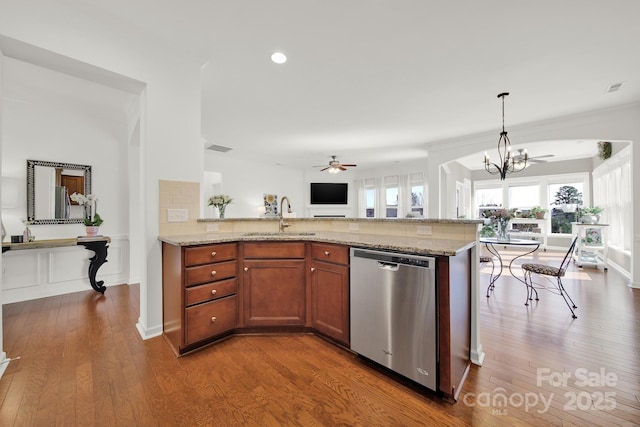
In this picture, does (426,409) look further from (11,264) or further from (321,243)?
(11,264)

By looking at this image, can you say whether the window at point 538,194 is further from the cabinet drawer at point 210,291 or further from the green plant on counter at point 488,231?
the cabinet drawer at point 210,291

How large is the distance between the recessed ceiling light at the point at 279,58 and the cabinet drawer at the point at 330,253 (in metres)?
1.97

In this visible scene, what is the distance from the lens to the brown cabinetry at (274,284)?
7.60 feet

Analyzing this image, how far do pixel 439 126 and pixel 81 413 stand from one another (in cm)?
560

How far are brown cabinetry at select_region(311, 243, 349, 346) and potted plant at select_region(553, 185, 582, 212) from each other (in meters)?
8.72

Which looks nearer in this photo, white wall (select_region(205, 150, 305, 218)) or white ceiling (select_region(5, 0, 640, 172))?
white ceiling (select_region(5, 0, 640, 172))

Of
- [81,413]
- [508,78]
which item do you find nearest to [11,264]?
[81,413]

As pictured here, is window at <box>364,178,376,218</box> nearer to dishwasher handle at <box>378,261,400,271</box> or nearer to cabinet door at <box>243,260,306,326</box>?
cabinet door at <box>243,260,306,326</box>

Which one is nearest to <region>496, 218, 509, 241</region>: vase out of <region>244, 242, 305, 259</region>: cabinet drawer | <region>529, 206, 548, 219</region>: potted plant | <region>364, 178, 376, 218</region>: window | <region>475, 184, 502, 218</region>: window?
<region>244, 242, 305, 259</region>: cabinet drawer

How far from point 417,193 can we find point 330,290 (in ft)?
23.2

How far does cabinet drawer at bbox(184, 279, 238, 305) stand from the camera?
203cm

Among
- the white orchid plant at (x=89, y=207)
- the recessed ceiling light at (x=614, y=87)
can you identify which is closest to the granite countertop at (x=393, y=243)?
the white orchid plant at (x=89, y=207)

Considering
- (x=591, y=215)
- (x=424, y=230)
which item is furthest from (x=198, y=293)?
(x=591, y=215)

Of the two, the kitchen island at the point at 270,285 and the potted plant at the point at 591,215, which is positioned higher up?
the potted plant at the point at 591,215
